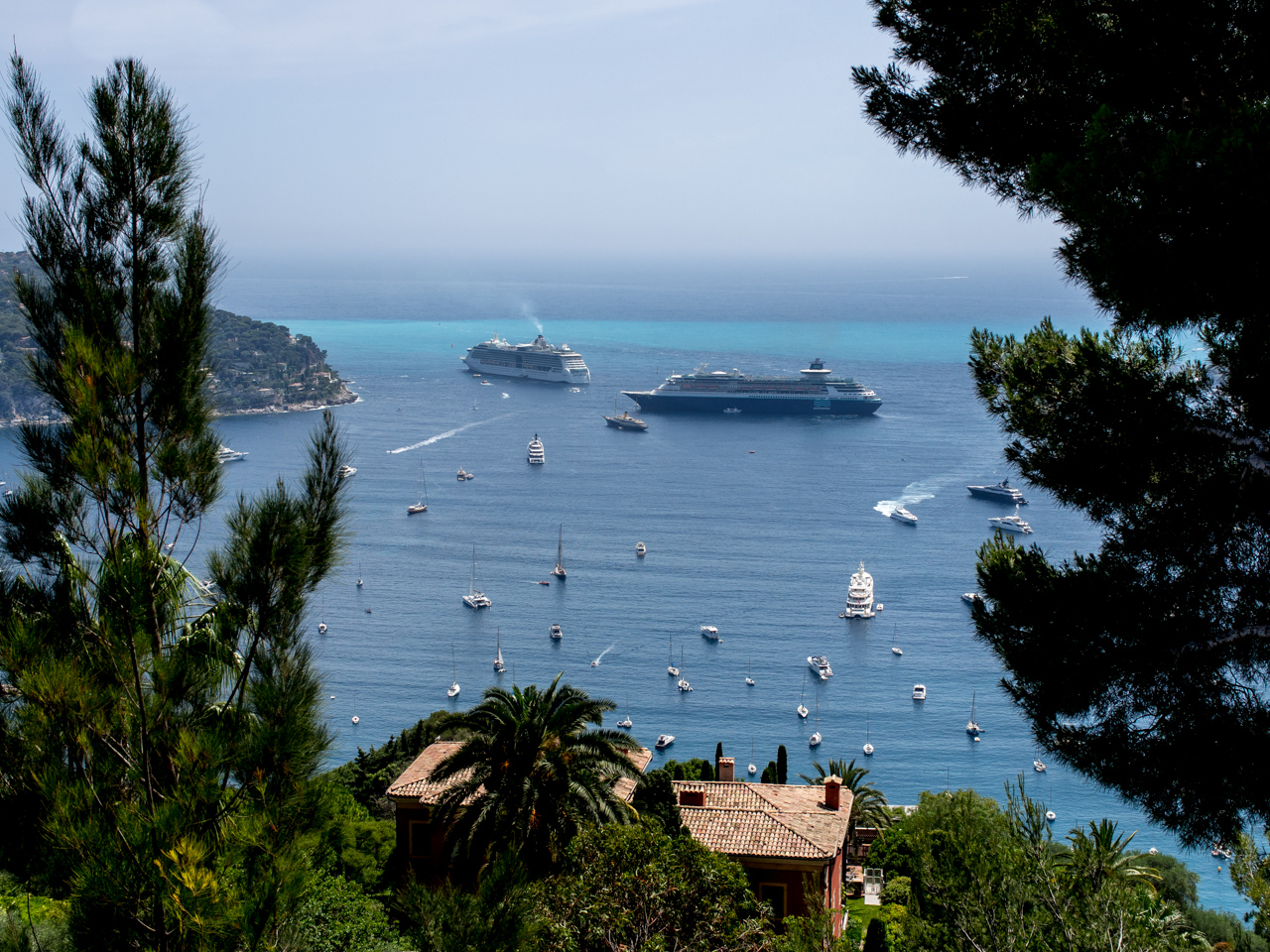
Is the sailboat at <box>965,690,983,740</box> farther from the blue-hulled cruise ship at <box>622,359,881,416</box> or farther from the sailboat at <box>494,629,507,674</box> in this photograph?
the blue-hulled cruise ship at <box>622,359,881,416</box>

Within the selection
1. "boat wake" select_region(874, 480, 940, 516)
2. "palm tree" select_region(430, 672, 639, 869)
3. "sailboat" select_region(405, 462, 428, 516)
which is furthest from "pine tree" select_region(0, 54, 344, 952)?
"boat wake" select_region(874, 480, 940, 516)

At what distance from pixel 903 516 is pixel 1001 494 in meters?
6.57

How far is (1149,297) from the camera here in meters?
4.11

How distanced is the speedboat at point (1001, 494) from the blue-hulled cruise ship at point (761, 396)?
24035 millimetres

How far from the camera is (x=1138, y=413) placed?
5.01 m

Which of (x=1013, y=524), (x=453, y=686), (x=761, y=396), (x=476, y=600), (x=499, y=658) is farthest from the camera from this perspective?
(x=761, y=396)

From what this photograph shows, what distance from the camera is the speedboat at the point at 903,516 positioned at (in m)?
56.3

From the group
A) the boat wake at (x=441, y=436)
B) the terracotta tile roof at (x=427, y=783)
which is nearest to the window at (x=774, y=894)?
the terracotta tile roof at (x=427, y=783)

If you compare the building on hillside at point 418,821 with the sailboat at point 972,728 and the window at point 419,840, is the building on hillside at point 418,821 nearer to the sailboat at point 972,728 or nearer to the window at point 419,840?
the window at point 419,840

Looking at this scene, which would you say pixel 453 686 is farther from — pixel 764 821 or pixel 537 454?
pixel 537 454

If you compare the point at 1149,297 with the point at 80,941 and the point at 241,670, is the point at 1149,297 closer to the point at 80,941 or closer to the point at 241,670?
the point at 241,670

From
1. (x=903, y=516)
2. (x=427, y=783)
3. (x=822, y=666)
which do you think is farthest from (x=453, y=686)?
(x=903, y=516)

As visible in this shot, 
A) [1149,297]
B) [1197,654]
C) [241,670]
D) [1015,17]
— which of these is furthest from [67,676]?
[1015,17]

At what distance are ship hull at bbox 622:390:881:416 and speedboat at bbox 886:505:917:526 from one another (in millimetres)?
26576
